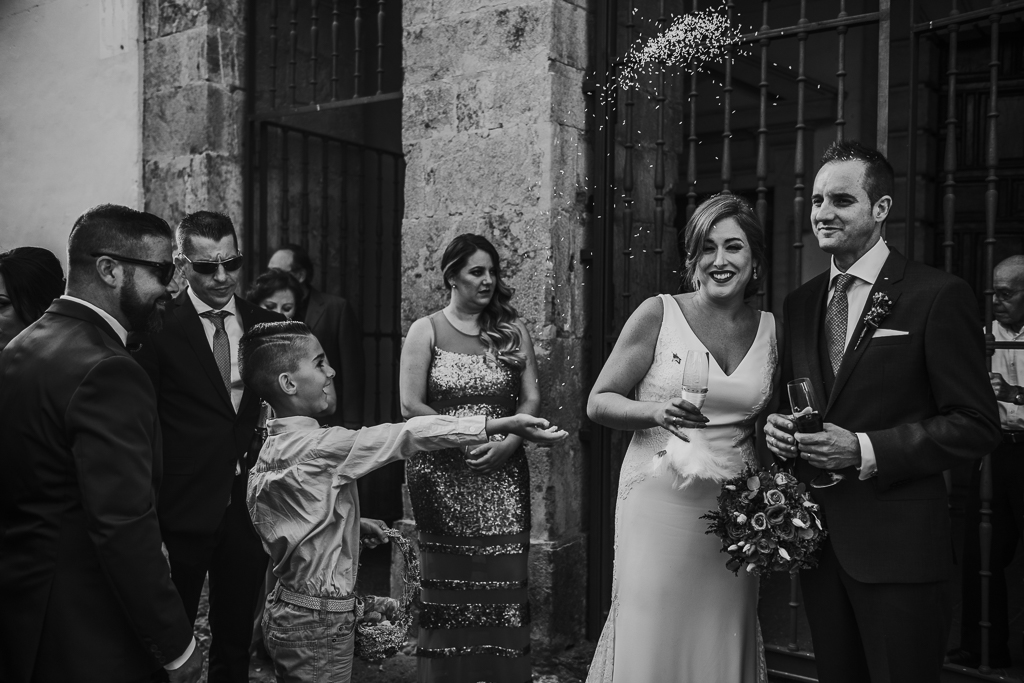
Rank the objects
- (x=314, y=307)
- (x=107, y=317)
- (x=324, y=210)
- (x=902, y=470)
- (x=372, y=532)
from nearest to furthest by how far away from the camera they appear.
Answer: (x=107, y=317) → (x=902, y=470) → (x=372, y=532) → (x=314, y=307) → (x=324, y=210)

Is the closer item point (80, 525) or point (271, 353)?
point (80, 525)

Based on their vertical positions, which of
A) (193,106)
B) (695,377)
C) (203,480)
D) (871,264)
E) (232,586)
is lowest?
(232,586)

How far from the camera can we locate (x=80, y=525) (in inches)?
91.0

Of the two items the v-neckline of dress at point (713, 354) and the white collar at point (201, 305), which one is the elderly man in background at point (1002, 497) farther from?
the white collar at point (201, 305)

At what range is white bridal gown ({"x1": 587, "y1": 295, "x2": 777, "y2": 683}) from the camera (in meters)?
3.31

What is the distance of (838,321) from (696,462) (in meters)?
0.67

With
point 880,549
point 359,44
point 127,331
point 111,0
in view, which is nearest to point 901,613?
point 880,549

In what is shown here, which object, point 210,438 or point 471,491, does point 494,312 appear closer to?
point 471,491

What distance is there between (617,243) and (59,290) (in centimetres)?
273

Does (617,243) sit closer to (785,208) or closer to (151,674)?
(151,674)

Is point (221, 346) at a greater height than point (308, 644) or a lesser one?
greater

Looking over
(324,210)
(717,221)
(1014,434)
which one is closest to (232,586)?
(717,221)

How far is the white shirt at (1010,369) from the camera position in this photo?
457cm

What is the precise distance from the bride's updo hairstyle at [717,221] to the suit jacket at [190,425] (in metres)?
1.93
